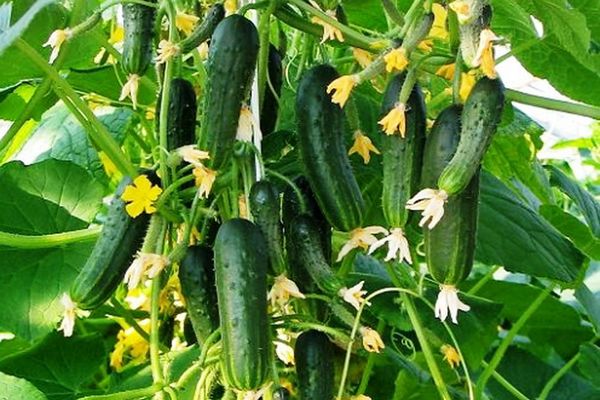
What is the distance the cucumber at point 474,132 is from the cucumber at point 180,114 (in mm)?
421

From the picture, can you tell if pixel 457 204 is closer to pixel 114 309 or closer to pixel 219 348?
pixel 219 348

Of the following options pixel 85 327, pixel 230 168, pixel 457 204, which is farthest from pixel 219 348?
pixel 85 327

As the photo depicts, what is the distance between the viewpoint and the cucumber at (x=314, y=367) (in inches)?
54.1

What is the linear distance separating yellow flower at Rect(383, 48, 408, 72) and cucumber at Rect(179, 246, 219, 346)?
356 mm

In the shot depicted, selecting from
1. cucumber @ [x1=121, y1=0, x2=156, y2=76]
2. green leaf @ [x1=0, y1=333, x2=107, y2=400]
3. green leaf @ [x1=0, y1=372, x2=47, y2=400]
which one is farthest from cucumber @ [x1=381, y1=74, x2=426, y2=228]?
green leaf @ [x1=0, y1=333, x2=107, y2=400]

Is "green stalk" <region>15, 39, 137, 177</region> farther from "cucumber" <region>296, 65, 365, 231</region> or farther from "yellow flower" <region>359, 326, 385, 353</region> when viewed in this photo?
"yellow flower" <region>359, 326, 385, 353</region>

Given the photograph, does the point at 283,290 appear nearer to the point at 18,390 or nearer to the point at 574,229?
the point at 18,390

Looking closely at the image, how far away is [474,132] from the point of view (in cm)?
119

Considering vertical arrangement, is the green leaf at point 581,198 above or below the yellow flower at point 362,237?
above

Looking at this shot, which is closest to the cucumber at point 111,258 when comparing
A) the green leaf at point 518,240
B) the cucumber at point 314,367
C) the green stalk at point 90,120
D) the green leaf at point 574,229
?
the green stalk at point 90,120

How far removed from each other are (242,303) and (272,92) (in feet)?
1.36

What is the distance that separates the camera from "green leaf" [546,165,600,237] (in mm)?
2129

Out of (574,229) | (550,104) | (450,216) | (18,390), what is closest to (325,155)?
(450,216)

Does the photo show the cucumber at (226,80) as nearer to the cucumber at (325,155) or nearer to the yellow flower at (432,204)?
the cucumber at (325,155)
